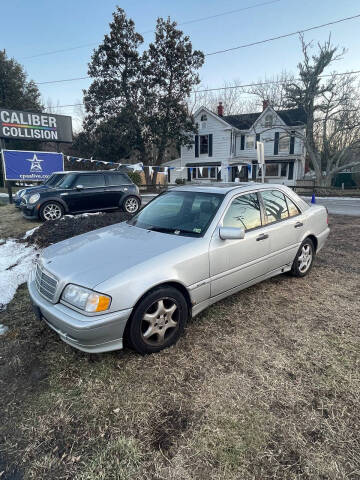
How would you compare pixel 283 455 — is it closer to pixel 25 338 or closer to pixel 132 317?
pixel 132 317

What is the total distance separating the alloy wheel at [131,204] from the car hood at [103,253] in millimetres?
6710

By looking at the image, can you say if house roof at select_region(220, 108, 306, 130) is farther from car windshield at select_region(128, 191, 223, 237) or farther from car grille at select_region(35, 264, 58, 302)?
car grille at select_region(35, 264, 58, 302)

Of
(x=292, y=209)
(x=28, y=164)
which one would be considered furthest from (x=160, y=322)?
(x=28, y=164)

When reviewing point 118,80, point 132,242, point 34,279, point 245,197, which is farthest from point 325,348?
point 118,80

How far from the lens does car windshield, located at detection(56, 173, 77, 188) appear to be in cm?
912

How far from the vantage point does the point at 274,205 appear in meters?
4.02

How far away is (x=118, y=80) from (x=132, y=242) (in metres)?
26.4

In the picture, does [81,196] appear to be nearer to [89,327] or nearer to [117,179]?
[117,179]

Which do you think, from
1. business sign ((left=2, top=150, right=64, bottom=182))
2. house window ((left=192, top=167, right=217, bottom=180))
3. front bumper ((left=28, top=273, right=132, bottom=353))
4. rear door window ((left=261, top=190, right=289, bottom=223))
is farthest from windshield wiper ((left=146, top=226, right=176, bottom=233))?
house window ((left=192, top=167, right=217, bottom=180))

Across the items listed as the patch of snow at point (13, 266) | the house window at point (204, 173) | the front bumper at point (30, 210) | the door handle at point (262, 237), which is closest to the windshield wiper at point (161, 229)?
the door handle at point (262, 237)

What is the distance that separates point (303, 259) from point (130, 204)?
7.03m

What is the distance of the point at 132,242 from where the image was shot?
3.13m

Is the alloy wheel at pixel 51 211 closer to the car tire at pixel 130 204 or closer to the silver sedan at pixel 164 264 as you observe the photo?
the car tire at pixel 130 204

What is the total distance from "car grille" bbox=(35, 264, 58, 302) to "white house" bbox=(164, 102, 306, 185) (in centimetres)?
2605
